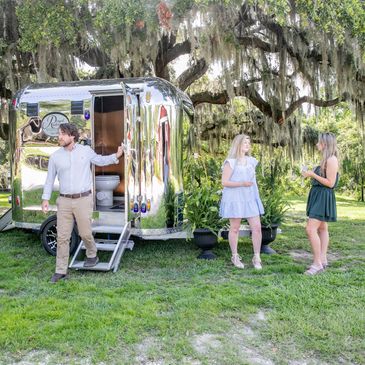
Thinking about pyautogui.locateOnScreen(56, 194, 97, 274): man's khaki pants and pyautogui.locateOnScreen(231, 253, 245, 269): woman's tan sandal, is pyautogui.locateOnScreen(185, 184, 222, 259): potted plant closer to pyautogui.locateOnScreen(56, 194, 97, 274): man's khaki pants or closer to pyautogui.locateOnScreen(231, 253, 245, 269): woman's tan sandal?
pyautogui.locateOnScreen(231, 253, 245, 269): woman's tan sandal

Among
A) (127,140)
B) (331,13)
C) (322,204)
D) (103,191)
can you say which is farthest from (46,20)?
(322,204)

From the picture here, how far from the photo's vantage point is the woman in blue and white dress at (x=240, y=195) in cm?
512

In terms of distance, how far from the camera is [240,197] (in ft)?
17.0

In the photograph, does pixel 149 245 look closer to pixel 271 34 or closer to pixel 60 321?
pixel 60 321

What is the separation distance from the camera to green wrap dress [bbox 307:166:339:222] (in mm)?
4785

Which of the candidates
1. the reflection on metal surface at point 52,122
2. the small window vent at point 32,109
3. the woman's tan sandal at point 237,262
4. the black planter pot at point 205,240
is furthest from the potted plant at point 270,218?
the small window vent at point 32,109

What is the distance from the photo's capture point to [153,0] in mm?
6250

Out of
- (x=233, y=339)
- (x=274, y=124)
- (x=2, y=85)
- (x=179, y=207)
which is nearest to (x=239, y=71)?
(x=274, y=124)

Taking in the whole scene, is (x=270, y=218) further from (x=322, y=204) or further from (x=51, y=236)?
(x=51, y=236)

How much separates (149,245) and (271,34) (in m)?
4.58

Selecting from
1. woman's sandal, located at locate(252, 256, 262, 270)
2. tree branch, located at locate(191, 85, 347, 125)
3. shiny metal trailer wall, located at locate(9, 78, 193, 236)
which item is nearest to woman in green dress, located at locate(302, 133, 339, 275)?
woman's sandal, located at locate(252, 256, 262, 270)

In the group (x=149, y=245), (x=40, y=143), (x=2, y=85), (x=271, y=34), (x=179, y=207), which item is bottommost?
(x=149, y=245)

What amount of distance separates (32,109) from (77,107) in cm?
70

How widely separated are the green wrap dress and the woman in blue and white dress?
64 centimetres
